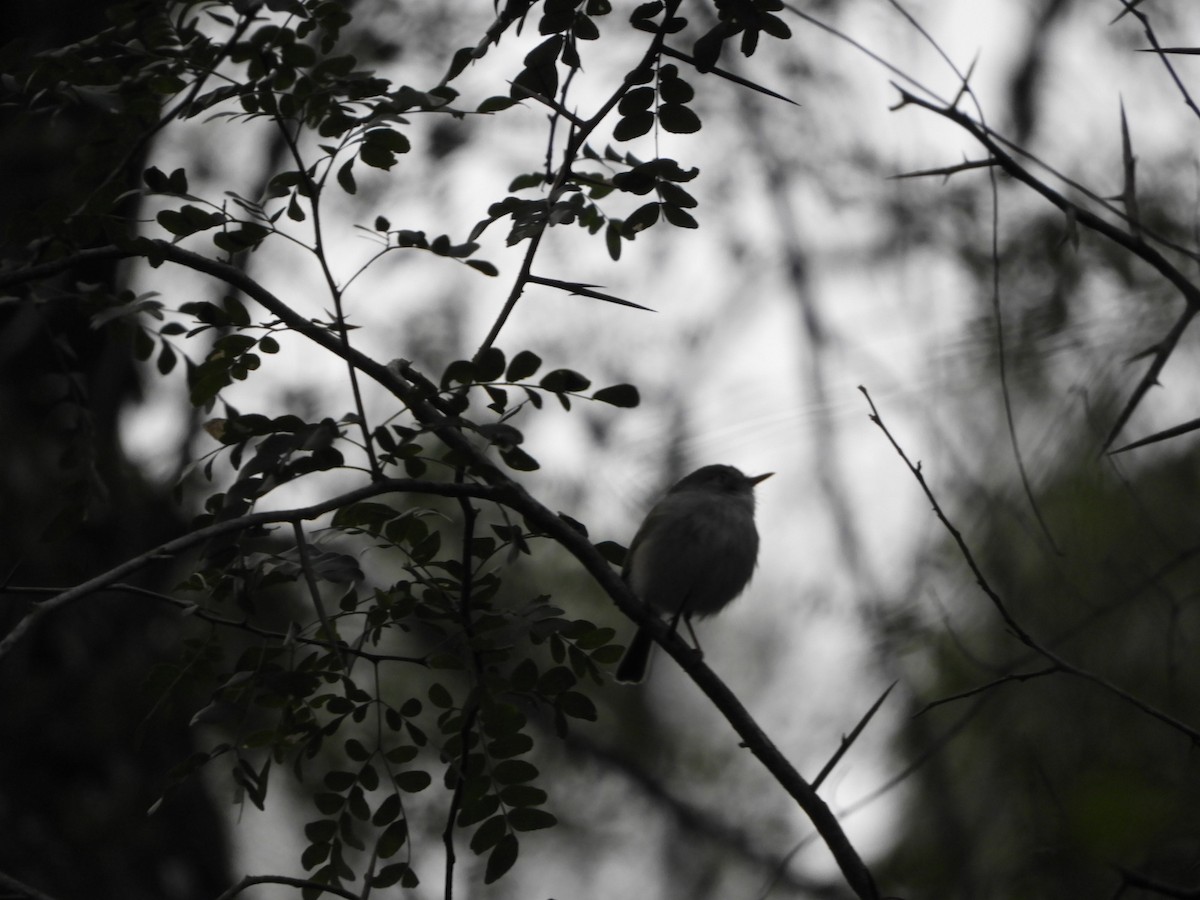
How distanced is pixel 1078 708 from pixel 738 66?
5861 mm

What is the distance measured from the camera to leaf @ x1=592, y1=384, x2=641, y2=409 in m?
2.07

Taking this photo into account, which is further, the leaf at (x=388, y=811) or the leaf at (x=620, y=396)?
the leaf at (x=388, y=811)

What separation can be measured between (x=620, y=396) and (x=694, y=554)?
2.37m

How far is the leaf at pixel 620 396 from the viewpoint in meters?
2.07

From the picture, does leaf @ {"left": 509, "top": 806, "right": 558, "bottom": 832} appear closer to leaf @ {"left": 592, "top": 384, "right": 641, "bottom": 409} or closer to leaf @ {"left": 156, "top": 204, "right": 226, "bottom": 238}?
leaf @ {"left": 592, "top": 384, "right": 641, "bottom": 409}

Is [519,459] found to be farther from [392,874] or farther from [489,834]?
[392,874]

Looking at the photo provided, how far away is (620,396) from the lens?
6.86ft

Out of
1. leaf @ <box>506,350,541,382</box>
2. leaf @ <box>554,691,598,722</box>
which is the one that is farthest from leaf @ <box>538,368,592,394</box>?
leaf @ <box>554,691,598,722</box>

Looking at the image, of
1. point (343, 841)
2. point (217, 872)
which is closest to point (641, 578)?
point (343, 841)

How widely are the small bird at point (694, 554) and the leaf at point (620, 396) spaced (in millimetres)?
2209

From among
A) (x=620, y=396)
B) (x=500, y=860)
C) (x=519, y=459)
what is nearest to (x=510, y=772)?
(x=500, y=860)

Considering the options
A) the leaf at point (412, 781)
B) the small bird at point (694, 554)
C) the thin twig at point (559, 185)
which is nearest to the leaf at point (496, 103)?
the thin twig at point (559, 185)

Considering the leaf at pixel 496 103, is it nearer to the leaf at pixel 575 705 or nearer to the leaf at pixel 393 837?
the leaf at pixel 575 705

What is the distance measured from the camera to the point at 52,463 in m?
6.09
